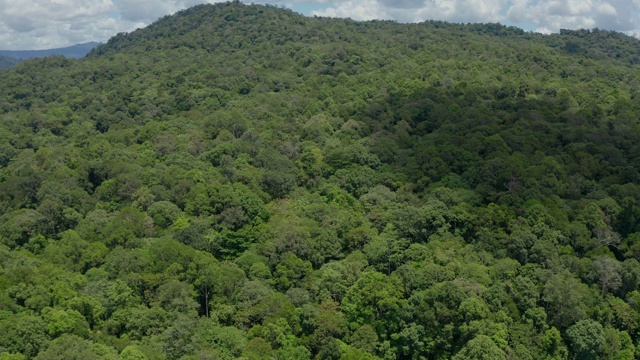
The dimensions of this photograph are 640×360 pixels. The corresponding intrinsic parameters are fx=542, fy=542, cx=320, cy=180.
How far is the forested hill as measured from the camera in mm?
28141

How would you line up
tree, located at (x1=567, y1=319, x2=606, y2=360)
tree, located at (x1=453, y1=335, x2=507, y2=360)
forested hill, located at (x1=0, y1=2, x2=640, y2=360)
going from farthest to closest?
1. forested hill, located at (x1=0, y1=2, x2=640, y2=360)
2. tree, located at (x1=567, y1=319, x2=606, y2=360)
3. tree, located at (x1=453, y1=335, x2=507, y2=360)

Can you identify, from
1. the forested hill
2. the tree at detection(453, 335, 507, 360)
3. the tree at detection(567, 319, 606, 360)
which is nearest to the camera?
the tree at detection(453, 335, 507, 360)

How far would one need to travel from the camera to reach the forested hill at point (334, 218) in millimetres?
28141

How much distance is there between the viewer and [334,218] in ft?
128

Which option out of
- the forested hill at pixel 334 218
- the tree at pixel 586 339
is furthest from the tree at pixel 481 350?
the tree at pixel 586 339

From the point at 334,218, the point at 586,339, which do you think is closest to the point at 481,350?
the point at 586,339

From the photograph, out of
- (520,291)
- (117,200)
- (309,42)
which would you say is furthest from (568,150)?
(309,42)

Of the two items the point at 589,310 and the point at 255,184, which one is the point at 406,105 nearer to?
the point at 255,184

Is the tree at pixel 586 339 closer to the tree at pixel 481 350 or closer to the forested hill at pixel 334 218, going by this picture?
the forested hill at pixel 334 218

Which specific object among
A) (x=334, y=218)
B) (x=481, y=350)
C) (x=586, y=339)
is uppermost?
(x=334, y=218)

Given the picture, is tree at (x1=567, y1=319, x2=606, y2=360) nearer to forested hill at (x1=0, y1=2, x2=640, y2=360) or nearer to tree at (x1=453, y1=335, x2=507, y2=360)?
forested hill at (x1=0, y1=2, x2=640, y2=360)

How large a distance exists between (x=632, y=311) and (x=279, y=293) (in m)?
19.7

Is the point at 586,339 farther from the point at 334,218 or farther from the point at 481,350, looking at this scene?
the point at 334,218

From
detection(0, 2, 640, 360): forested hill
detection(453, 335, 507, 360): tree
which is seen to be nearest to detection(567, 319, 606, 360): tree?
detection(0, 2, 640, 360): forested hill
